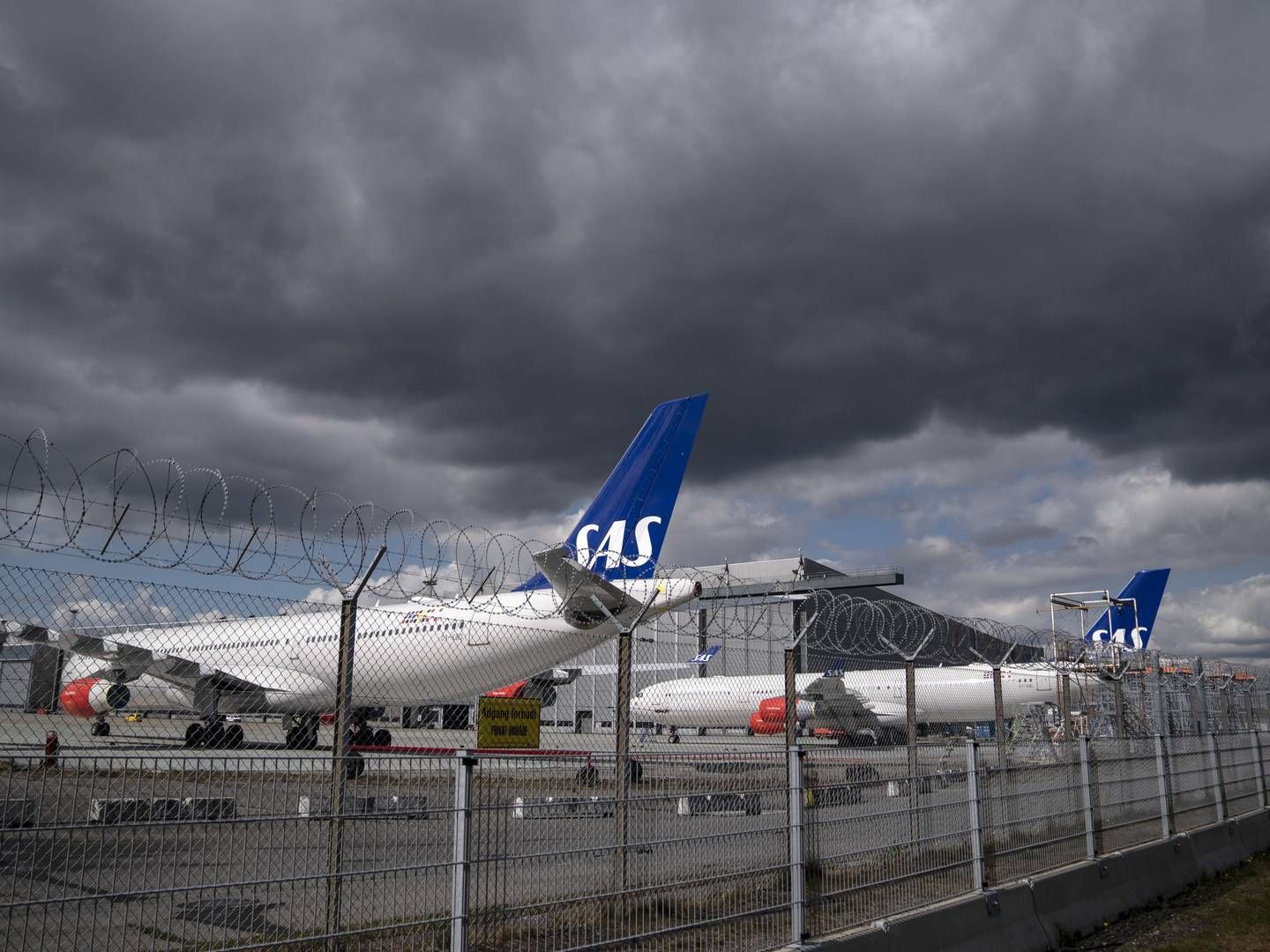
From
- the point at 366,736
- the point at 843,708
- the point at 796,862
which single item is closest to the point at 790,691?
the point at 796,862

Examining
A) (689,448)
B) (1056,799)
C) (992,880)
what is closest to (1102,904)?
(1056,799)

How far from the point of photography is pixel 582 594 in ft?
50.7

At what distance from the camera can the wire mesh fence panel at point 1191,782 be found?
12758 millimetres

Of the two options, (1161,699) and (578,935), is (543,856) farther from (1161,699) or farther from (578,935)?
(1161,699)

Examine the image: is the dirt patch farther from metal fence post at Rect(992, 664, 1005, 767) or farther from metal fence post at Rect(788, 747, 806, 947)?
metal fence post at Rect(788, 747, 806, 947)

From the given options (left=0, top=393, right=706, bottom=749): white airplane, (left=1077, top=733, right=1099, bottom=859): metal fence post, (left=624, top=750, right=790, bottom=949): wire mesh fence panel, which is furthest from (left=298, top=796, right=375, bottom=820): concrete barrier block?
(left=0, top=393, right=706, bottom=749): white airplane

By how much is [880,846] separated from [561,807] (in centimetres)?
272

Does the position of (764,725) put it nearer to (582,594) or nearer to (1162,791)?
(582,594)

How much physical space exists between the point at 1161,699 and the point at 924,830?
1011cm

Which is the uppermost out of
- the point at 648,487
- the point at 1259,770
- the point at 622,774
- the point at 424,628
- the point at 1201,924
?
the point at 648,487

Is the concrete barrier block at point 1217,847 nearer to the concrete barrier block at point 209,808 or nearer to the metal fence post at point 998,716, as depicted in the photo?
the metal fence post at point 998,716

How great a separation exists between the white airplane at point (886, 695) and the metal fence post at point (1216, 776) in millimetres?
19569

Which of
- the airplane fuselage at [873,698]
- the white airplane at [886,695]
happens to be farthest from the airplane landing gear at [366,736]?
the airplane fuselage at [873,698]

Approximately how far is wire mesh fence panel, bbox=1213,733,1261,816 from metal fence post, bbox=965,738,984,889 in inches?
273
